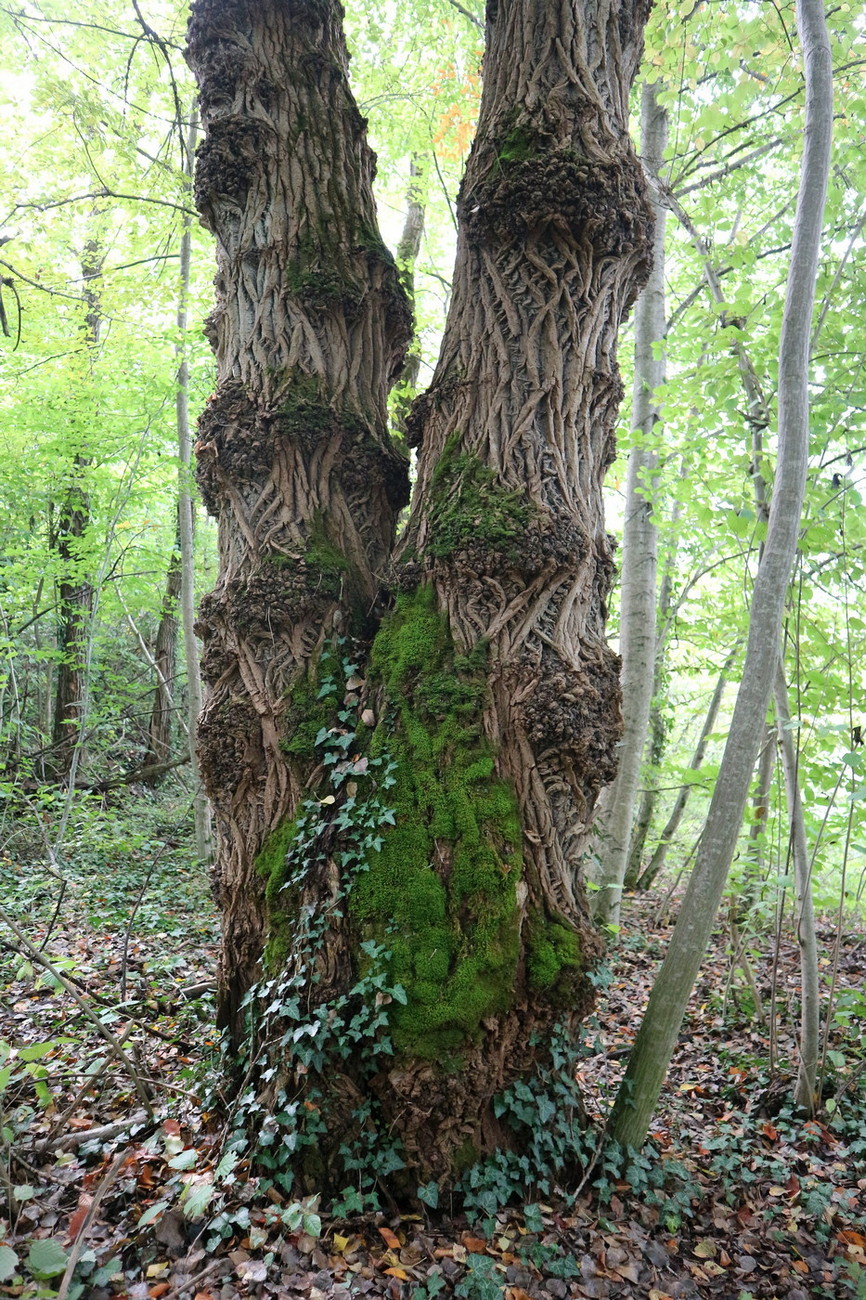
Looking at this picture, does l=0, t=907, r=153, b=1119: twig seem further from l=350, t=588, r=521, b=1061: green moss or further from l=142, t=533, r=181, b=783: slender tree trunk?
l=142, t=533, r=181, b=783: slender tree trunk

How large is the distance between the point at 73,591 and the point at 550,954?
10.5m

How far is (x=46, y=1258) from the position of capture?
6.30 ft

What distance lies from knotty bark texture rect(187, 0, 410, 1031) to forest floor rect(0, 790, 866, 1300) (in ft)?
2.11

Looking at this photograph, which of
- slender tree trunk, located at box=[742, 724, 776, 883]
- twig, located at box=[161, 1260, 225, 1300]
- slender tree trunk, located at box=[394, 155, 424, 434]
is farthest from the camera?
slender tree trunk, located at box=[394, 155, 424, 434]

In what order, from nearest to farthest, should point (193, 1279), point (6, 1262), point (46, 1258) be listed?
point (6, 1262), point (46, 1258), point (193, 1279)

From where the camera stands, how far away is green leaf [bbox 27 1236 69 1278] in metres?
1.89

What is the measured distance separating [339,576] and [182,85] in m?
7.12

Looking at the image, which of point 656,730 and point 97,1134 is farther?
point 656,730

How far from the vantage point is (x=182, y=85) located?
7.41m

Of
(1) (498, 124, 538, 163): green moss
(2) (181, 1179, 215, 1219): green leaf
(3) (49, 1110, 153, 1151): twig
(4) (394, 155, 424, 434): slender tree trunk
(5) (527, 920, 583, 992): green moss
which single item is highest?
(4) (394, 155, 424, 434): slender tree trunk

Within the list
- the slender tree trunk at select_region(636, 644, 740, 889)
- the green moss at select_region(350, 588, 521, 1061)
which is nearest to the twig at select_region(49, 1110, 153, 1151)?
the green moss at select_region(350, 588, 521, 1061)

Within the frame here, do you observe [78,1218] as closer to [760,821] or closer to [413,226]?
[760,821]

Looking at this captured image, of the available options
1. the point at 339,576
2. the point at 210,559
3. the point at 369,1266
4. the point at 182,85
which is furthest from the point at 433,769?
the point at 210,559

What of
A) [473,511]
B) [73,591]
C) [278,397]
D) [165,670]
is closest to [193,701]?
[73,591]
